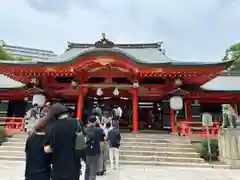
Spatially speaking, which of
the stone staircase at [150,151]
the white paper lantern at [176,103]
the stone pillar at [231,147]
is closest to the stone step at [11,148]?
the stone staircase at [150,151]

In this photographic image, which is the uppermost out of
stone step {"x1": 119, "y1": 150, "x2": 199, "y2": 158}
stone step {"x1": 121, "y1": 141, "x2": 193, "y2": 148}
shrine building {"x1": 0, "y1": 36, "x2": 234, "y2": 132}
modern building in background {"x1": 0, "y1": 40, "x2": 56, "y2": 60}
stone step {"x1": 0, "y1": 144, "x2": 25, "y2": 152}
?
modern building in background {"x1": 0, "y1": 40, "x2": 56, "y2": 60}

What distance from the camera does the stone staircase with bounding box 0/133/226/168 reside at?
28.0 feet

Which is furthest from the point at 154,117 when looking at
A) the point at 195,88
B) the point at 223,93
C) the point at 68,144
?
the point at 68,144

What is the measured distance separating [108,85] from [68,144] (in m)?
9.54

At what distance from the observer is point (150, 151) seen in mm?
9125

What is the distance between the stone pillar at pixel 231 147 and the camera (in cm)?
798

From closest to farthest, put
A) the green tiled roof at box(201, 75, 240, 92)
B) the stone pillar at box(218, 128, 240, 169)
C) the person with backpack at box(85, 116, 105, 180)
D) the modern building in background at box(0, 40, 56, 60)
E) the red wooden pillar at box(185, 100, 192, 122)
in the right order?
1. the person with backpack at box(85, 116, 105, 180)
2. the stone pillar at box(218, 128, 240, 169)
3. the red wooden pillar at box(185, 100, 192, 122)
4. the green tiled roof at box(201, 75, 240, 92)
5. the modern building in background at box(0, 40, 56, 60)

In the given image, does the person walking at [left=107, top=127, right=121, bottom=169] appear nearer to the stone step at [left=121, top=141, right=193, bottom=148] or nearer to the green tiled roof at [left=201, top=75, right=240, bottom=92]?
the stone step at [left=121, top=141, right=193, bottom=148]

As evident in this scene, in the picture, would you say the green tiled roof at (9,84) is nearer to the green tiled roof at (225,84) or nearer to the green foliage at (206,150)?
the green foliage at (206,150)

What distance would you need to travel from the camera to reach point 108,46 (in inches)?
464

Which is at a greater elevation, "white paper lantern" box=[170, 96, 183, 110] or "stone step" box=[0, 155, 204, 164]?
"white paper lantern" box=[170, 96, 183, 110]

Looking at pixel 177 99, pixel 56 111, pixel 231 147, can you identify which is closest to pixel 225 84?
pixel 177 99

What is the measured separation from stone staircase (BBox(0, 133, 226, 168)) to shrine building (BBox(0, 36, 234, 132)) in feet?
4.97

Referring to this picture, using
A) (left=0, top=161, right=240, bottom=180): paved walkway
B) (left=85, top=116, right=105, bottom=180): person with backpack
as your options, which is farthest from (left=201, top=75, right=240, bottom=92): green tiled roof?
(left=85, top=116, right=105, bottom=180): person with backpack
